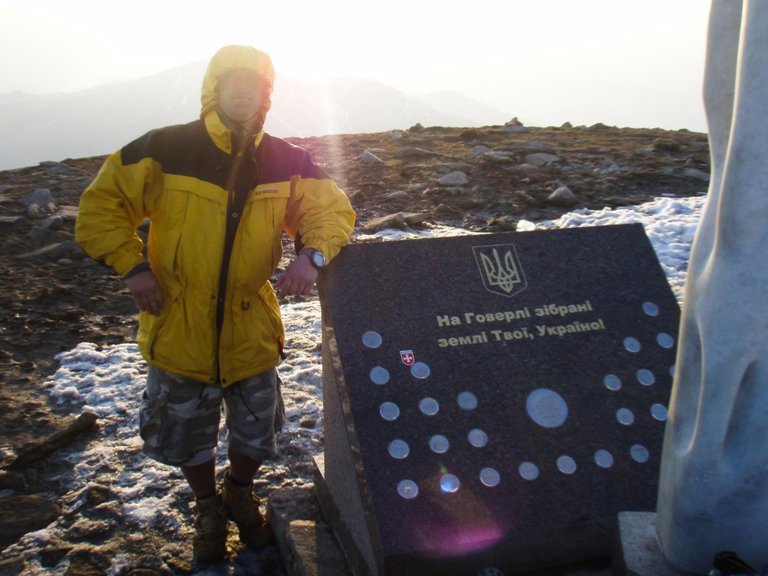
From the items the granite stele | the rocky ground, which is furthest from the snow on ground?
the granite stele

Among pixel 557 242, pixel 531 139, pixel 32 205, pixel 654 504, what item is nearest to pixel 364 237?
pixel 32 205

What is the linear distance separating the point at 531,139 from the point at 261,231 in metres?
11.9

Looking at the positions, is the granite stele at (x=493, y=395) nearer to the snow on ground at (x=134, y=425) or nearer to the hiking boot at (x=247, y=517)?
the hiking boot at (x=247, y=517)

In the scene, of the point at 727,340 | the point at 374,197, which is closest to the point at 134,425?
the point at 727,340

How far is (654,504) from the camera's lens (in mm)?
2318

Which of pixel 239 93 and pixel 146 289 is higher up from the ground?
pixel 239 93

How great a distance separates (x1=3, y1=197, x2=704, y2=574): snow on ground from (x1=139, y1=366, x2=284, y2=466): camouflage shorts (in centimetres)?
58

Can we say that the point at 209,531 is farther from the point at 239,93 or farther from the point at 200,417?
the point at 239,93

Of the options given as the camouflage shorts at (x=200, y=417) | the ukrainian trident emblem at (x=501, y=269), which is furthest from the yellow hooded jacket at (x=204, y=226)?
the ukrainian trident emblem at (x=501, y=269)

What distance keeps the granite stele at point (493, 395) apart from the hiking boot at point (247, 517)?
1.31 ft

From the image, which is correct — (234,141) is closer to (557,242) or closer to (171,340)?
(171,340)

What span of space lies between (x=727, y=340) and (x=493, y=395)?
943 millimetres

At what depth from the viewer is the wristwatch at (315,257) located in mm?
2453

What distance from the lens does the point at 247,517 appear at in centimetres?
296
